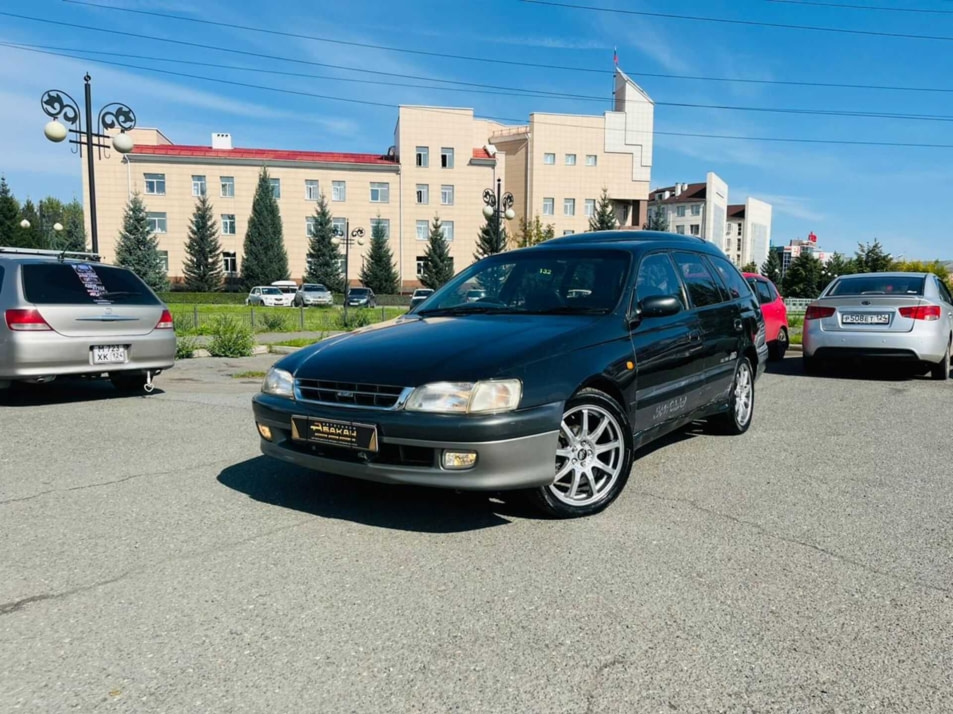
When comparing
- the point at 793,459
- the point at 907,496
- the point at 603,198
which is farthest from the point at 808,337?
the point at 603,198

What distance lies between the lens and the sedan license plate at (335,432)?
12.1 feet

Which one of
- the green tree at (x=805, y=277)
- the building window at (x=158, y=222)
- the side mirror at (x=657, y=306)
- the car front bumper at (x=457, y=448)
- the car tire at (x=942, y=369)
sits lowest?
the car tire at (x=942, y=369)

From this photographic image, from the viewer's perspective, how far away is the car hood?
373cm

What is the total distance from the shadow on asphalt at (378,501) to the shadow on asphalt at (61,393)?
417cm

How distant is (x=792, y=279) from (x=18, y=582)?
75469 millimetres

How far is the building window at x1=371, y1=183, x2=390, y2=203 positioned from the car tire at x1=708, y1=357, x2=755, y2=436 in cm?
5530

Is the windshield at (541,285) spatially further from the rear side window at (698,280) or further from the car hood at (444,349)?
the rear side window at (698,280)

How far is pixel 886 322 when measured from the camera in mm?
9758

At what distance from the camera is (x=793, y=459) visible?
554 centimetres

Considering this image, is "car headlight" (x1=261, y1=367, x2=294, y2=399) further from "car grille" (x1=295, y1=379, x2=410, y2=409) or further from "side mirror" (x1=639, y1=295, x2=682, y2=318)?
"side mirror" (x1=639, y1=295, x2=682, y2=318)

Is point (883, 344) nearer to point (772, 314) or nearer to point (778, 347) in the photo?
point (772, 314)

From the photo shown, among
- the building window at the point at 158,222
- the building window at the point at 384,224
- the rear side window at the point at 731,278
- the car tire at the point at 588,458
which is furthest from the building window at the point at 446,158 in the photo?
the car tire at the point at 588,458

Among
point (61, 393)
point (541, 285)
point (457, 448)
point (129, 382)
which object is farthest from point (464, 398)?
point (61, 393)

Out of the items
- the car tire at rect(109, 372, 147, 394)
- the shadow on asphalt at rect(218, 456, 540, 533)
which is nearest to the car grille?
the shadow on asphalt at rect(218, 456, 540, 533)
